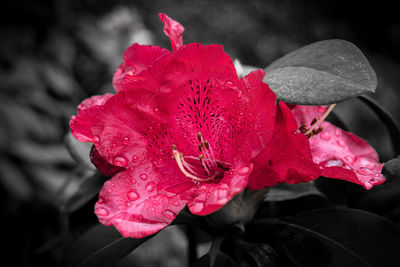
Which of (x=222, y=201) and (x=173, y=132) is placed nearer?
(x=222, y=201)

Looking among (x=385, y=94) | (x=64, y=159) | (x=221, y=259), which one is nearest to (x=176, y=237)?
(x=64, y=159)

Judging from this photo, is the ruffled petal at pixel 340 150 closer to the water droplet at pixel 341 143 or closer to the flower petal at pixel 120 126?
the water droplet at pixel 341 143

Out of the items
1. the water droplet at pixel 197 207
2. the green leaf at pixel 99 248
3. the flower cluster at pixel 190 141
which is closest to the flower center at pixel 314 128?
the flower cluster at pixel 190 141

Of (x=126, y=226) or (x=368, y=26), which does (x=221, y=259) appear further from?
(x=368, y=26)

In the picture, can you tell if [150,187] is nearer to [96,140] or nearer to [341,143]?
[96,140]

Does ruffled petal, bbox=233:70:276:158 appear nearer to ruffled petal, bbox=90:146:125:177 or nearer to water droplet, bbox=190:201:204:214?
water droplet, bbox=190:201:204:214

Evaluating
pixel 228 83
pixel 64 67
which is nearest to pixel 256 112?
pixel 228 83
